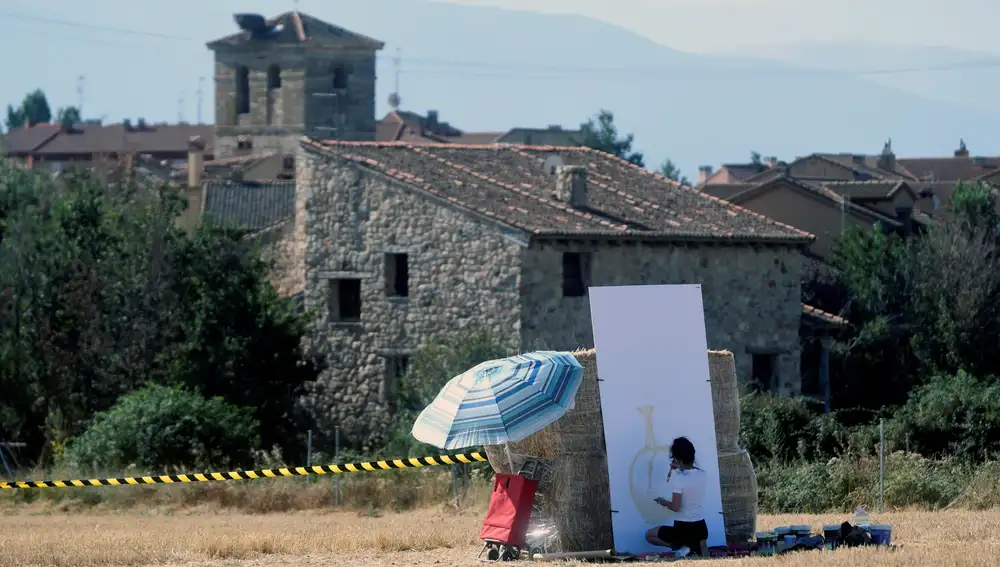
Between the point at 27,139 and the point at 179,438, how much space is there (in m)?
91.6

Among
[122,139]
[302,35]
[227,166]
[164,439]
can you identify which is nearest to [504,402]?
[164,439]

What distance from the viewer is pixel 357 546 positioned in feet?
51.4

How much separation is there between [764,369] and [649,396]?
81.2ft

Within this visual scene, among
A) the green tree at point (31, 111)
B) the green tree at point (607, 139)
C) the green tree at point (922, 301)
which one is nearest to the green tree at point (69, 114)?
the green tree at point (31, 111)

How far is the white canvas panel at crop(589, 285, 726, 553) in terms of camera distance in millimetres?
14750

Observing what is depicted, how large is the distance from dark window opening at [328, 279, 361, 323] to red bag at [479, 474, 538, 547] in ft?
77.4

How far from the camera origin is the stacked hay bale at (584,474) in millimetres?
14805

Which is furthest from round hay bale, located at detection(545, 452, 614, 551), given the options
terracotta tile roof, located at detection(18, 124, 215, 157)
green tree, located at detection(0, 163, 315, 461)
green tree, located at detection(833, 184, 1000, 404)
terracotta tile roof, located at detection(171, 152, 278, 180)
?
terracotta tile roof, located at detection(18, 124, 215, 157)

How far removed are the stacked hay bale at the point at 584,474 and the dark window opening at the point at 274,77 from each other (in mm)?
72630

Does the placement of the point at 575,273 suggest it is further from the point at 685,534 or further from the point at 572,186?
the point at 685,534

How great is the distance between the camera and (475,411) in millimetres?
14555

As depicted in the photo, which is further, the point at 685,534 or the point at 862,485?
the point at 862,485

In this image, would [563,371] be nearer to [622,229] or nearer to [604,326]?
[604,326]

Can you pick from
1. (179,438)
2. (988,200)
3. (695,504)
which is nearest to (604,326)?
(695,504)
